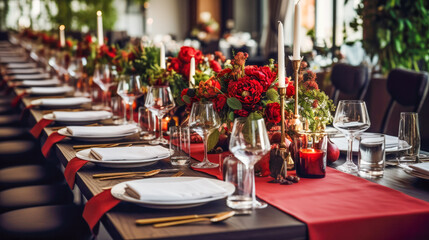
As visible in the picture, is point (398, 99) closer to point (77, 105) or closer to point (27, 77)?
point (77, 105)

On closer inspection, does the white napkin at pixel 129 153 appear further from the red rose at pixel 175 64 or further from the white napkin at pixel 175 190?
the red rose at pixel 175 64

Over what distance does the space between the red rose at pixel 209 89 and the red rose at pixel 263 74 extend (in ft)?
0.36

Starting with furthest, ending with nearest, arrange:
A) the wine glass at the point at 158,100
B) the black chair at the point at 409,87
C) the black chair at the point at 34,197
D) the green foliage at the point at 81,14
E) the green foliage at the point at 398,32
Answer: the green foliage at the point at 81,14 → the green foliage at the point at 398,32 → the black chair at the point at 409,87 → the black chair at the point at 34,197 → the wine glass at the point at 158,100

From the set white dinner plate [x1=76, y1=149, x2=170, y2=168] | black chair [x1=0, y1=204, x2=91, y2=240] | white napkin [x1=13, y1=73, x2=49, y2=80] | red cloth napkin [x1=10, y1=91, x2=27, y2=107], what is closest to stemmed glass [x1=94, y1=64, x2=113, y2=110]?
red cloth napkin [x1=10, y1=91, x2=27, y2=107]

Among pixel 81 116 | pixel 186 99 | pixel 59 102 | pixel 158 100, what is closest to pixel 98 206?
pixel 186 99

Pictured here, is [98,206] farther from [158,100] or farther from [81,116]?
[81,116]

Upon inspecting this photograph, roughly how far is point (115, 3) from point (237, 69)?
17060mm

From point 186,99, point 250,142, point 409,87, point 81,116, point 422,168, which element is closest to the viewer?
point 250,142

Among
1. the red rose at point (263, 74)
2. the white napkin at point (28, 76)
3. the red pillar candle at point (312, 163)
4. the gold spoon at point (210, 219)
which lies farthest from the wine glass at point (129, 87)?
the white napkin at point (28, 76)

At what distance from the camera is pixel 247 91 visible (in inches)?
63.9

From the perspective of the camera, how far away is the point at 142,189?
125 cm

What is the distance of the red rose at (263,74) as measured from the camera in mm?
1652

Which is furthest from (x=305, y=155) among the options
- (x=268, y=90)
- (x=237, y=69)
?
(x=237, y=69)

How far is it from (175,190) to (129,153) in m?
0.49
